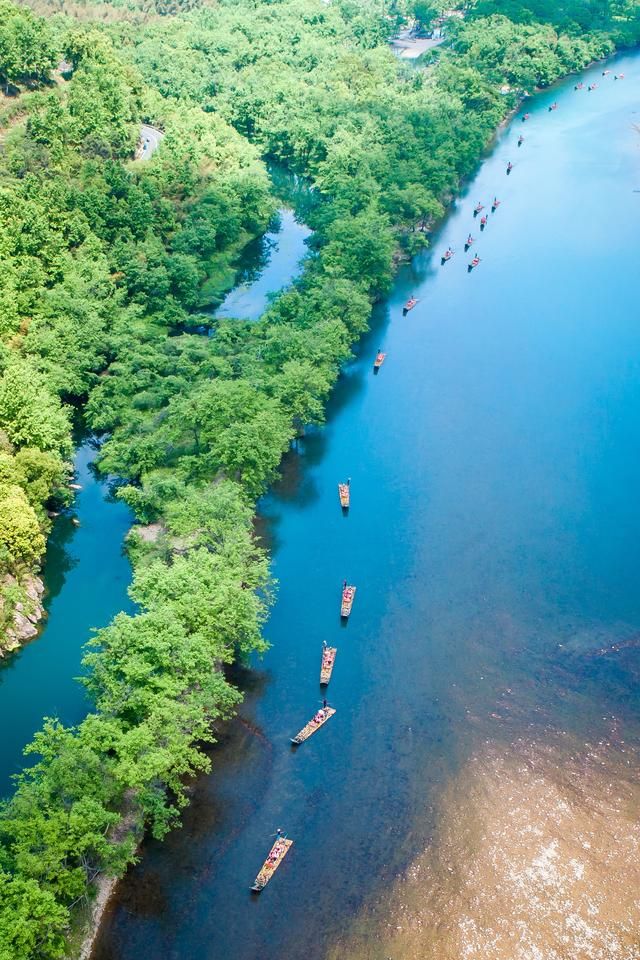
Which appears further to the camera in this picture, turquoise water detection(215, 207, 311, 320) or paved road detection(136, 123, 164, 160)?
paved road detection(136, 123, 164, 160)

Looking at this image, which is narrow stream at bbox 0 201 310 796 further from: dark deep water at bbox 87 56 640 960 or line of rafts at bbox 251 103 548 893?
line of rafts at bbox 251 103 548 893

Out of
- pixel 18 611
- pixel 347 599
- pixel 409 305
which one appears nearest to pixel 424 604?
pixel 347 599

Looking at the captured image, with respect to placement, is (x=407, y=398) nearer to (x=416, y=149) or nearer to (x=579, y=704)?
(x=579, y=704)

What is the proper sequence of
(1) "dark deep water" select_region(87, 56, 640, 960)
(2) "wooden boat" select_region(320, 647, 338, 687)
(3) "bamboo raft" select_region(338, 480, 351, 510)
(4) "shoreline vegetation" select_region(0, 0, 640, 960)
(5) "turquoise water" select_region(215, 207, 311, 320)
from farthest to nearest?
1. (5) "turquoise water" select_region(215, 207, 311, 320)
2. (3) "bamboo raft" select_region(338, 480, 351, 510)
3. (2) "wooden boat" select_region(320, 647, 338, 687)
4. (4) "shoreline vegetation" select_region(0, 0, 640, 960)
5. (1) "dark deep water" select_region(87, 56, 640, 960)

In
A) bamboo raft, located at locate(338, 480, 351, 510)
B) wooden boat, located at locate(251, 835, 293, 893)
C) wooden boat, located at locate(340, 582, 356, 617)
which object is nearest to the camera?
wooden boat, located at locate(251, 835, 293, 893)

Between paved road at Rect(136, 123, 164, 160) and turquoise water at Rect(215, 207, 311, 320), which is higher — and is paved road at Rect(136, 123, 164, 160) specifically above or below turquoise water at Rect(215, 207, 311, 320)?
above


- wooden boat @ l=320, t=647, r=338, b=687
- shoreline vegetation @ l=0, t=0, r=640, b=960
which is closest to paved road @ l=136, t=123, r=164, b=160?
shoreline vegetation @ l=0, t=0, r=640, b=960

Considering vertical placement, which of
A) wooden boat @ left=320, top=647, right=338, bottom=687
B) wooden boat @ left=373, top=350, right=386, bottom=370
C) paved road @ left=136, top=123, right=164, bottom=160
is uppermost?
paved road @ left=136, top=123, right=164, bottom=160

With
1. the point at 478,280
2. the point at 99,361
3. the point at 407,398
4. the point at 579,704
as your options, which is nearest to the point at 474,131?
the point at 478,280

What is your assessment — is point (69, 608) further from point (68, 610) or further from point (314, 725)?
point (314, 725)
